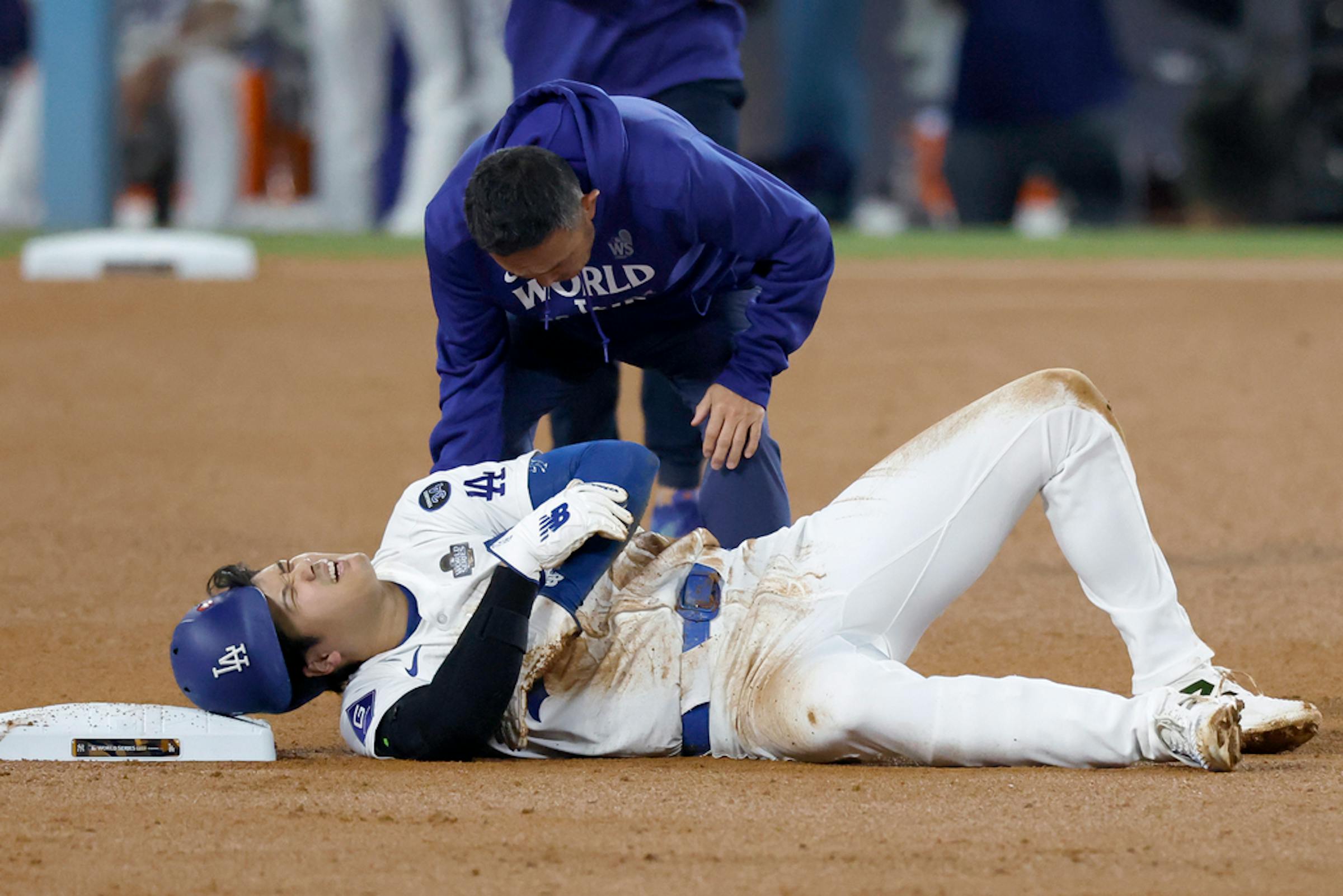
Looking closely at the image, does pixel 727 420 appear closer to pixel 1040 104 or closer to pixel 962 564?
pixel 962 564

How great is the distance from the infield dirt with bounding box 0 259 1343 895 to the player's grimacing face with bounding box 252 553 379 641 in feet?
0.91

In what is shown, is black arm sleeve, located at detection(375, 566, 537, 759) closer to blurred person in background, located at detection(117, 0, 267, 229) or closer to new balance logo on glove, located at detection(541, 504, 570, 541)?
new balance logo on glove, located at detection(541, 504, 570, 541)

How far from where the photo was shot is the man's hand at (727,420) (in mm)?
4242

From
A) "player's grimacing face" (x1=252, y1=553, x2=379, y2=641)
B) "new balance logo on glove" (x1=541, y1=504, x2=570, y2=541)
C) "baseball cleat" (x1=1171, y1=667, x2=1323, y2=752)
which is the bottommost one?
"baseball cleat" (x1=1171, y1=667, x2=1323, y2=752)

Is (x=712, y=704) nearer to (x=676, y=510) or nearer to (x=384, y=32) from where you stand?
(x=676, y=510)

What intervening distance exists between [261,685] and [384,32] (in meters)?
13.1

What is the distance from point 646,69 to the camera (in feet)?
17.0

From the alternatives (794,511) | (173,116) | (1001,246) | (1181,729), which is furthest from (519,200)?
(173,116)

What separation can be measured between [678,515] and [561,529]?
196 cm

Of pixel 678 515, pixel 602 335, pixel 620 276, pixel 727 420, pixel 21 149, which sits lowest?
pixel 678 515

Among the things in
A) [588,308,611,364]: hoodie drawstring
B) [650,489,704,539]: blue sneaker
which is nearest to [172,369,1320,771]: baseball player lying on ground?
[588,308,611,364]: hoodie drawstring

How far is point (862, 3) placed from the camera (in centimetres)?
1830

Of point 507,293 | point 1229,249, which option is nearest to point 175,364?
point 507,293

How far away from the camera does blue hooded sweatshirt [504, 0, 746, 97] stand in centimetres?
515
